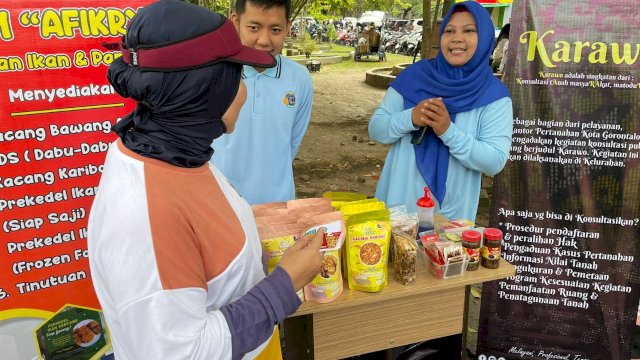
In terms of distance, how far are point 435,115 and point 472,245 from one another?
67 cm

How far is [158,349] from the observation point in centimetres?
97

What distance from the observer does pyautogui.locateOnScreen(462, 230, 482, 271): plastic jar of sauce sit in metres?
1.72

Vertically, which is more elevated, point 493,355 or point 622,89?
point 622,89

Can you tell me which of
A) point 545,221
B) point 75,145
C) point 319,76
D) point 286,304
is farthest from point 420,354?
point 319,76

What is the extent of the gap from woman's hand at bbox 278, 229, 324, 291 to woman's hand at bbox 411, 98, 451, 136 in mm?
1094

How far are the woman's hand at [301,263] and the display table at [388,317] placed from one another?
38cm

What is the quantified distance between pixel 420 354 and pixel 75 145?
5.84 ft

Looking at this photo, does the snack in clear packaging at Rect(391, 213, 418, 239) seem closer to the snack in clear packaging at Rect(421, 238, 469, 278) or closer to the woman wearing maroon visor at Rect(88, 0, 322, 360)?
the snack in clear packaging at Rect(421, 238, 469, 278)

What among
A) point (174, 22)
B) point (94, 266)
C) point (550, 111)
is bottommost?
point (94, 266)

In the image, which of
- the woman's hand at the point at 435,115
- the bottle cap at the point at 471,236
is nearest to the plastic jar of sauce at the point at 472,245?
the bottle cap at the point at 471,236

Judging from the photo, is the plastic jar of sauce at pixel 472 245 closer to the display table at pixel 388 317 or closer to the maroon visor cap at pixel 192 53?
the display table at pixel 388 317

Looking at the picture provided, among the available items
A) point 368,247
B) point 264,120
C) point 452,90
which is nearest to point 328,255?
point 368,247

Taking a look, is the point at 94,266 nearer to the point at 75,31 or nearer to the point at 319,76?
the point at 75,31

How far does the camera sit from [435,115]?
214 cm
